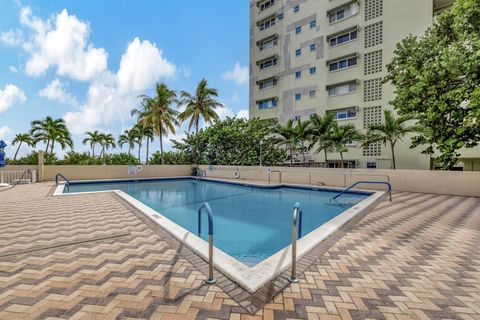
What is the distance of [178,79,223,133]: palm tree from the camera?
84.8 feet

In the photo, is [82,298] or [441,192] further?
[441,192]

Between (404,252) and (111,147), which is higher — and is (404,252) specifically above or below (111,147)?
below

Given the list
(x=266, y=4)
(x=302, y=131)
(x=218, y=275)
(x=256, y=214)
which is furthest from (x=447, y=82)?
(x=266, y=4)

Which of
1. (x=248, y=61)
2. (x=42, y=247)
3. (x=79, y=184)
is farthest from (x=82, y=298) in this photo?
(x=248, y=61)

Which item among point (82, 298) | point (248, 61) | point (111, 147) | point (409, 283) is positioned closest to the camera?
point (82, 298)

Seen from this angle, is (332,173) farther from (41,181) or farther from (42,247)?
(41,181)

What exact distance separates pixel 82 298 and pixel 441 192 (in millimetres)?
14303

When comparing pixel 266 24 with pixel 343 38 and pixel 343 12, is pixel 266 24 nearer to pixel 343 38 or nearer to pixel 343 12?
pixel 343 12

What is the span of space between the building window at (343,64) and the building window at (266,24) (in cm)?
991

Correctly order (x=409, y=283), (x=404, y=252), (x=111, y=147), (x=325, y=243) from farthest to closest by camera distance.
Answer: (x=111, y=147)
(x=325, y=243)
(x=404, y=252)
(x=409, y=283)

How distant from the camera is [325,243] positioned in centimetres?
444

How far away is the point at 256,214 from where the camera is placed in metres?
9.04

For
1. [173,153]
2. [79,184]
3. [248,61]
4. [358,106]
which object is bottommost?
[79,184]

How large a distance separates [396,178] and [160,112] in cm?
2133
